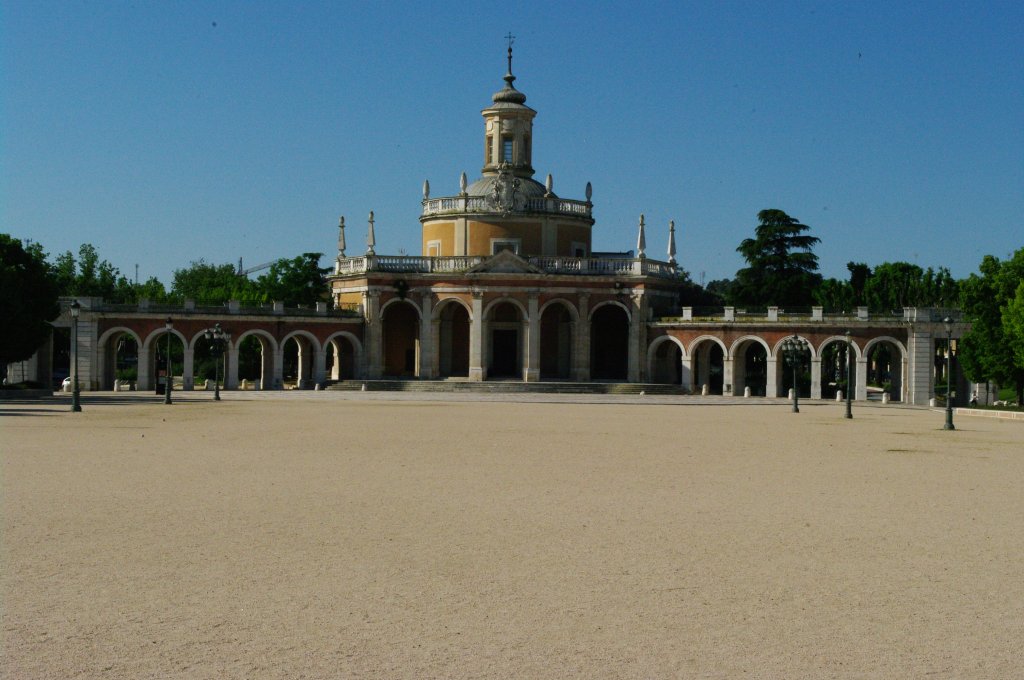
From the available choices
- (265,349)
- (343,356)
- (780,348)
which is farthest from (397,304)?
(780,348)

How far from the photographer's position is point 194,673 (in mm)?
9477

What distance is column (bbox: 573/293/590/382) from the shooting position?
68.9 m

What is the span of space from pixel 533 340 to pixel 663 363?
8.13m

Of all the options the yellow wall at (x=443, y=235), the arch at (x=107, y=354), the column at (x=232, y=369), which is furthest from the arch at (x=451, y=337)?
the arch at (x=107, y=354)

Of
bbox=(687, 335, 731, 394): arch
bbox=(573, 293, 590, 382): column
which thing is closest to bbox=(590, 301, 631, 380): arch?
bbox=(573, 293, 590, 382): column

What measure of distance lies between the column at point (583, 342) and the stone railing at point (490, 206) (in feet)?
20.8

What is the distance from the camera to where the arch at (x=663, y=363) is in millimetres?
69062

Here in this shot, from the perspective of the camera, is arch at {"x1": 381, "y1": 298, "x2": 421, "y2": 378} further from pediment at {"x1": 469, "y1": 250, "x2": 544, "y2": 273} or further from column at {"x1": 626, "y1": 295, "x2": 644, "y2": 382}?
column at {"x1": 626, "y1": 295, "x2": 644, "y2": 382}

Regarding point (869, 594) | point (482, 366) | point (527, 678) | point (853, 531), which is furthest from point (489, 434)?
point (482, 366)

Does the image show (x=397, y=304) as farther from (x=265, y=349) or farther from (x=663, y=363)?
(x=663, y=363)

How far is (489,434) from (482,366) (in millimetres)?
36154

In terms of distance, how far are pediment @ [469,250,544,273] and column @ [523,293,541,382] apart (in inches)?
59.1

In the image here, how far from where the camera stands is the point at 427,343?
6900cm

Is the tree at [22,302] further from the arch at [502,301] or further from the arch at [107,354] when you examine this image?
the arch at [502,301]
